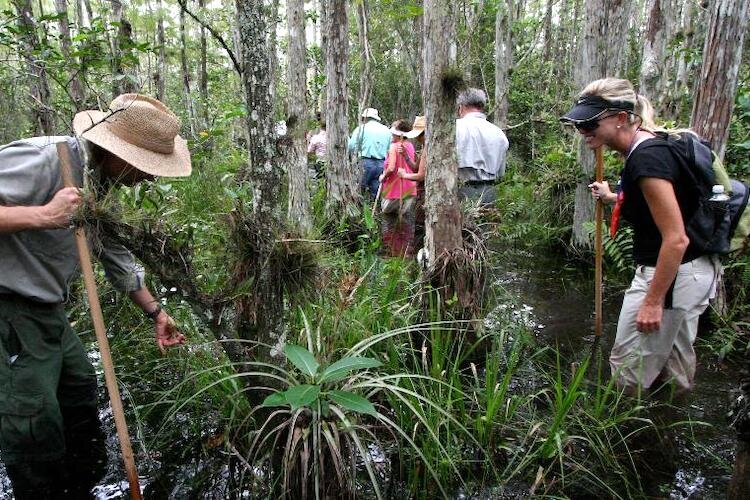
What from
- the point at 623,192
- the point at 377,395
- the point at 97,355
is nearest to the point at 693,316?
the point at 623,192

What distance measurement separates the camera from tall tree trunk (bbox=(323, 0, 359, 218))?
271 inches

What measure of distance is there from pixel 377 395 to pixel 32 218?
1.82 m

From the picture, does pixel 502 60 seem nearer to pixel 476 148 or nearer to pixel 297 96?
pixel 297 96

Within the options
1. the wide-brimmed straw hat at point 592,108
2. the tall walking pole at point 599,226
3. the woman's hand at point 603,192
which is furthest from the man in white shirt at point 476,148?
the wide-brimmed straw hat at point 592,108

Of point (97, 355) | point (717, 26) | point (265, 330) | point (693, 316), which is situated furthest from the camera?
point (717, 26)

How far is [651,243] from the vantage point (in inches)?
106

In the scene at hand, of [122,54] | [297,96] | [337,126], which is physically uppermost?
[122,54]

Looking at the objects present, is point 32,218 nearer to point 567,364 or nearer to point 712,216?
point 712,216

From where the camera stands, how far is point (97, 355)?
381 centimetres

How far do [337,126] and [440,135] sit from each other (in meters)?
3.57

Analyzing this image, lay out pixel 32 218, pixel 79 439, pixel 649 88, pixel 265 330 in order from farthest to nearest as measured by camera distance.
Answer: pixel 649 88 → pixel 79 439 → pixel 265 330 → pixel 32 218

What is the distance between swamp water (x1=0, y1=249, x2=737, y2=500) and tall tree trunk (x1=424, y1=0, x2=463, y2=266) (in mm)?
747

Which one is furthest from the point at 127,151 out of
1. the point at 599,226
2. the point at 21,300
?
the point at 599,226

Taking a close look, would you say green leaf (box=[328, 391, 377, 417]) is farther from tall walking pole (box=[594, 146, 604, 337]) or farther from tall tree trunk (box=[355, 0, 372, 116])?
tall tree trunk (box=[355, 0, 372, 116])
